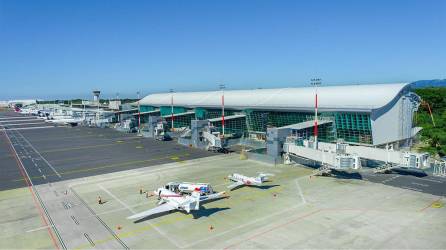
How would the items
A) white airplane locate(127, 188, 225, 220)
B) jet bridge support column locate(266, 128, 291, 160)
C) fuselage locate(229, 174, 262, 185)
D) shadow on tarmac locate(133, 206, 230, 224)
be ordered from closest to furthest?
white airplane locate(127, 188, 225, 220), shadow on tarmac locate(133, 206, 230, 224), fuselage locate(229, 174, 262, 185), jet bridge support column locate(266, 128, 291, 160)

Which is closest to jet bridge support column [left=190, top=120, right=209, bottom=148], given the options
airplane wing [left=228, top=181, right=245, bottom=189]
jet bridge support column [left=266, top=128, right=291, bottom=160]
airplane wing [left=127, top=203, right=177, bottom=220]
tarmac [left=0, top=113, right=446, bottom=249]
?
tarmac [left=0, top=113, right=446, bottom=249]

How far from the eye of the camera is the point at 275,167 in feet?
250

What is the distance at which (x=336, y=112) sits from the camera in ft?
305

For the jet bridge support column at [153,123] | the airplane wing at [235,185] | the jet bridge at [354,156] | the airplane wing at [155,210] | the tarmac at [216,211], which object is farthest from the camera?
the jet bridge support column at [153,123]

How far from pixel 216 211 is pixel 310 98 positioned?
66827 millimetres

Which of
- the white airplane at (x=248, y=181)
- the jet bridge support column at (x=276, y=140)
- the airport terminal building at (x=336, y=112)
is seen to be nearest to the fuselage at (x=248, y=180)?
the white airplane at (x=248, y=181)

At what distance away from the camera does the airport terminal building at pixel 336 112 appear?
88.0m

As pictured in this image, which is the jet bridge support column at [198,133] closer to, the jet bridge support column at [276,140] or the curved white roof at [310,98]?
the curved white roof at [310,98]

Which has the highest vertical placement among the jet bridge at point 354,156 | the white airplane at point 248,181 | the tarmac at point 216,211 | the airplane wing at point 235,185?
the jet bridge at point 354,156

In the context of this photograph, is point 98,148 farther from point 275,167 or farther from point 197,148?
point 275,167

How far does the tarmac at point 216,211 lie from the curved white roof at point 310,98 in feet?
91.9

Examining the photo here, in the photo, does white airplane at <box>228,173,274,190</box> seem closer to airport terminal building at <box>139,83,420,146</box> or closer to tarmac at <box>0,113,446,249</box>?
tarmac at <box>0,113,446,249</box>

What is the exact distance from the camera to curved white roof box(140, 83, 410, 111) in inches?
3521

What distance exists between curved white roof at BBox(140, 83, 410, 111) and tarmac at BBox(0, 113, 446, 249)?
28.0 metres
